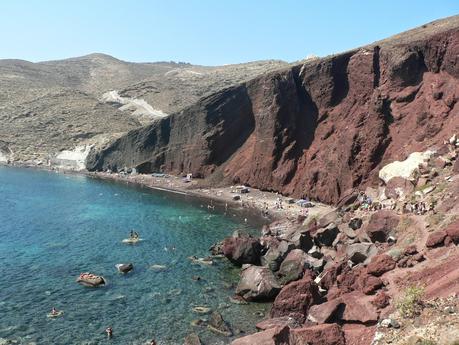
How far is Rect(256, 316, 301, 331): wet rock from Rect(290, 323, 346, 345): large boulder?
5.49 metres

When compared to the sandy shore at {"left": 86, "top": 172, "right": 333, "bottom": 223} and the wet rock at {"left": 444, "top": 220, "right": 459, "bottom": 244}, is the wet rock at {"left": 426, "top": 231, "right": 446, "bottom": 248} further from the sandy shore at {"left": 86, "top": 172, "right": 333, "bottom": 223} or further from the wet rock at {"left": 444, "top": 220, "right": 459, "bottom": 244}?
the sandy shore at {"left": 86, "top": 172, "right": 333, "bottom": 223}

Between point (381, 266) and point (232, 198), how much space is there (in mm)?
57947

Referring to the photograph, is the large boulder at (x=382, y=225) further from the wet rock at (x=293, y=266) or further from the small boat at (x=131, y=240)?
the small boat at (x=131, y=240)

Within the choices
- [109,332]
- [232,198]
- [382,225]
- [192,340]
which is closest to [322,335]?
[192,340]

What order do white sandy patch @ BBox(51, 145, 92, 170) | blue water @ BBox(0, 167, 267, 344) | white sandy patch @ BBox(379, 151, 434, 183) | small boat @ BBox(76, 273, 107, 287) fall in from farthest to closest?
white sandy patch @ BBox(51, 145, 92, 170) < white sandy patch @ BBox(379, 151, 434, 183) < small boat @ BBox(76, 273, 107, 287) < blue water @ BBox(0, 167, 267, 344)

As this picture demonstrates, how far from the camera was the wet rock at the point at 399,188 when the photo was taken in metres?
51.8

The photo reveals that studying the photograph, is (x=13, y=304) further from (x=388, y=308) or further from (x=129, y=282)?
(x=388, y=308)

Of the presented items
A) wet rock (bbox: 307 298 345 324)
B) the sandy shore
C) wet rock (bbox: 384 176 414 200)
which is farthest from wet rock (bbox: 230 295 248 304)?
the sandy shore

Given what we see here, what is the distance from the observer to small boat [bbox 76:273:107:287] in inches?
1715

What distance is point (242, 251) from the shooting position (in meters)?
52.5

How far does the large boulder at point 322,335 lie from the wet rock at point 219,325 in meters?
7.88

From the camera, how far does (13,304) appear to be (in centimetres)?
3831

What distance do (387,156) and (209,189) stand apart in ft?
137

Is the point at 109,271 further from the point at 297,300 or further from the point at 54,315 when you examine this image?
the point at 297,300
